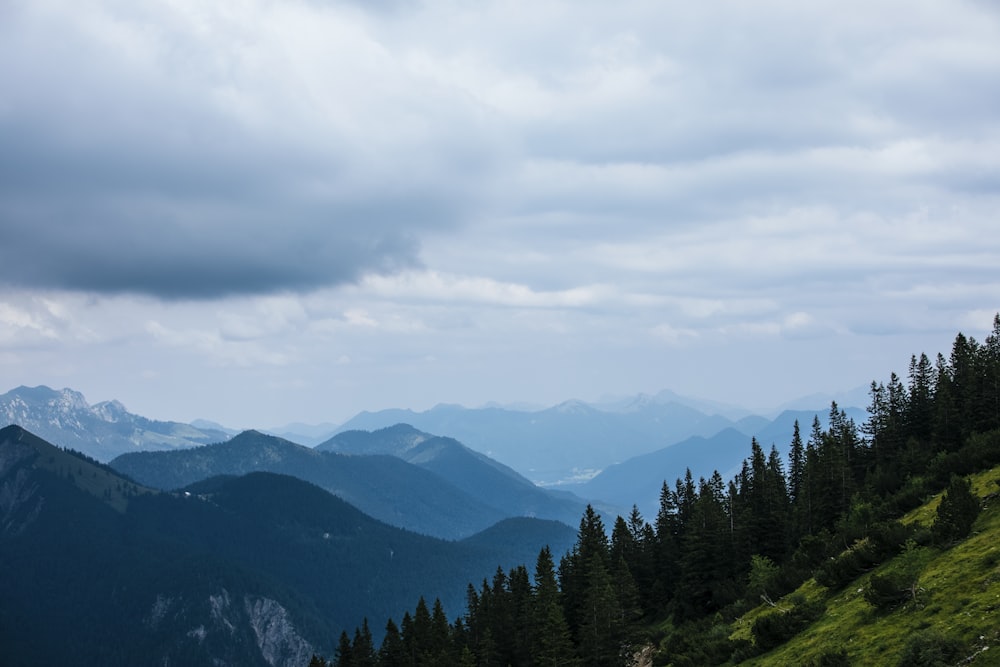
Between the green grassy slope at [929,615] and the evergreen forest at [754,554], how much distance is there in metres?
1.01

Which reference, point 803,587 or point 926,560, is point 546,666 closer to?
point 803,587

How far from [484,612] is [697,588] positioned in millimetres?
30317

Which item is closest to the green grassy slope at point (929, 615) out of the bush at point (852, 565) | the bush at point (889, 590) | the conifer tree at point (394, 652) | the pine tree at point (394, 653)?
the bush at point (889, 590)

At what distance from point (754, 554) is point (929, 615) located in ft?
160

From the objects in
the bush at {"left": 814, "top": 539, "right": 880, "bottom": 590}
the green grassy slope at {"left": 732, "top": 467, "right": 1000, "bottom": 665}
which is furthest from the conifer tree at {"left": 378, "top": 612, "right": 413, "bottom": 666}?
the bush at {"left": 814, "top": 539, "right": 880, "bottom": 590}

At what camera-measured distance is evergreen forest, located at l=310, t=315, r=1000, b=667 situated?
5581cm

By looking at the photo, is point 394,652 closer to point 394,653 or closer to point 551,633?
point 394,653

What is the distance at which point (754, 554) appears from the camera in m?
88.4

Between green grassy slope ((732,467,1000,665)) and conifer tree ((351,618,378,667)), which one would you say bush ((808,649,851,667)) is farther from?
conifer tree ((351,618,378,667))

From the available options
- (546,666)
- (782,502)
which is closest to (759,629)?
(546,666)

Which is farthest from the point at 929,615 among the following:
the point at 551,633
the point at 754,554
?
the point at 754,554

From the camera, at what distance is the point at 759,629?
53.6 m

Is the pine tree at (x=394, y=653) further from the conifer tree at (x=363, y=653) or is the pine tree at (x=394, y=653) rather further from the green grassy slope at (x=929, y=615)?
the green grassy slope at (x=929, y=615)

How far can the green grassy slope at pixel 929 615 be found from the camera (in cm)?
3672
